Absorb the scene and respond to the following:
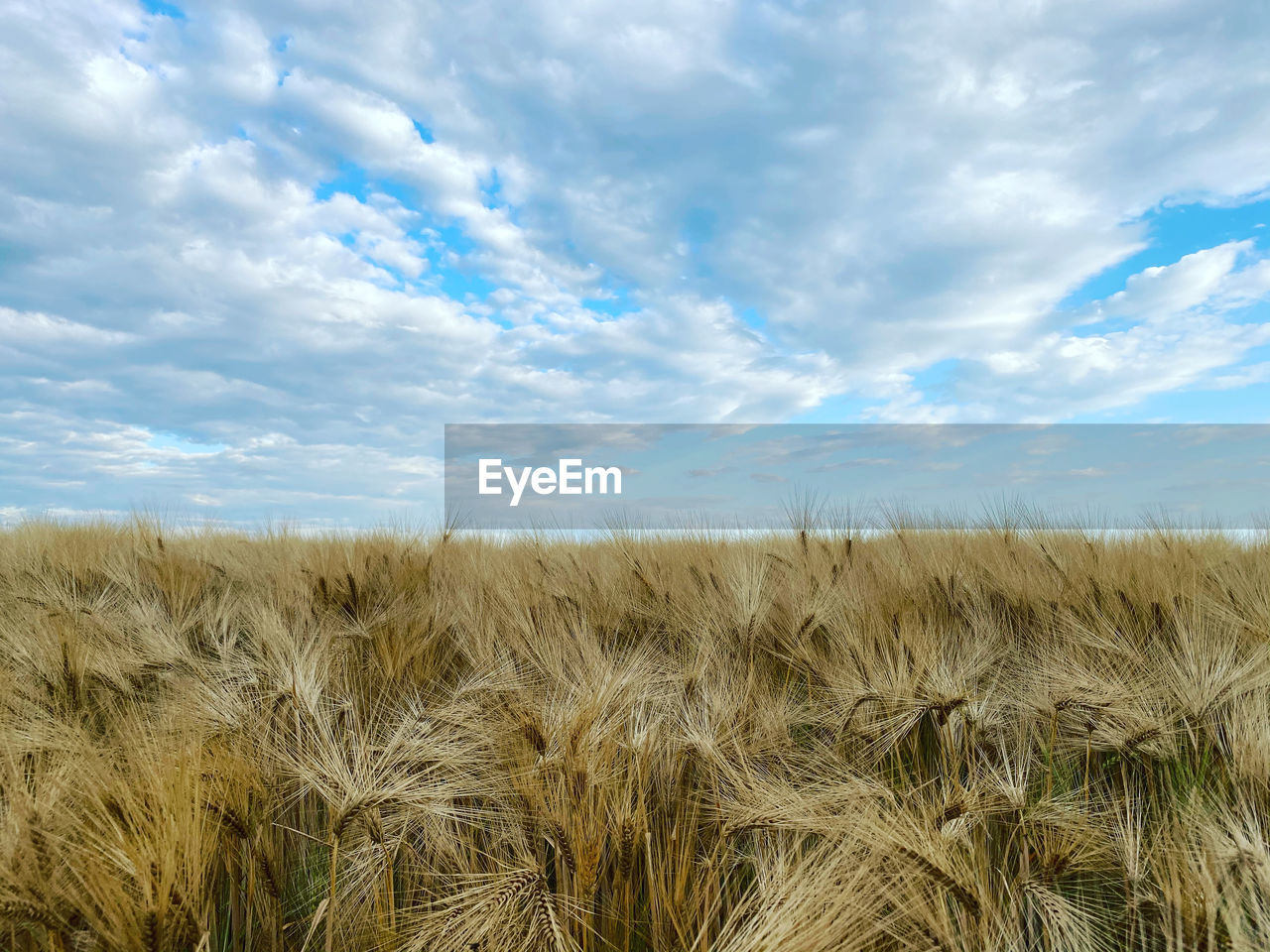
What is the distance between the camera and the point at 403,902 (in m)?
1.64

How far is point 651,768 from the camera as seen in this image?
1.76 meters

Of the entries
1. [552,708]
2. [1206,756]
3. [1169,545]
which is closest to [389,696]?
[552,708]

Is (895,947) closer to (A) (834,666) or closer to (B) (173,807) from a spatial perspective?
(A) (834,666)

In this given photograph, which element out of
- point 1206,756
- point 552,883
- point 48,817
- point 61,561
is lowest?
point 552,883

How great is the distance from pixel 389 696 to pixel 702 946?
1613 millimetres

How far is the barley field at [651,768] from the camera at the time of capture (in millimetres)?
1256

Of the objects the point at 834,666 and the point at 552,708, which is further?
the point at 834,666

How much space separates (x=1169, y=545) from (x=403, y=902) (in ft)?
15.3

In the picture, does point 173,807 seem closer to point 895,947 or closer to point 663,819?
point 663,819

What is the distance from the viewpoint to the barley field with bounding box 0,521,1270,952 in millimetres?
1256

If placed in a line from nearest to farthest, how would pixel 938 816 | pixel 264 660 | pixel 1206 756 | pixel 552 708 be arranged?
1. pixel 938 816
2. pixel 552 708
3. pixel 1206 756
4. pixel 264 660

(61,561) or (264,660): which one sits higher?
(61,561)

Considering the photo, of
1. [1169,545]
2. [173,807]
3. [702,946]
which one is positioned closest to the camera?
[702,946]

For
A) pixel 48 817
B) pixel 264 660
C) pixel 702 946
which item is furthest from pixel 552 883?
pixel 264 660
